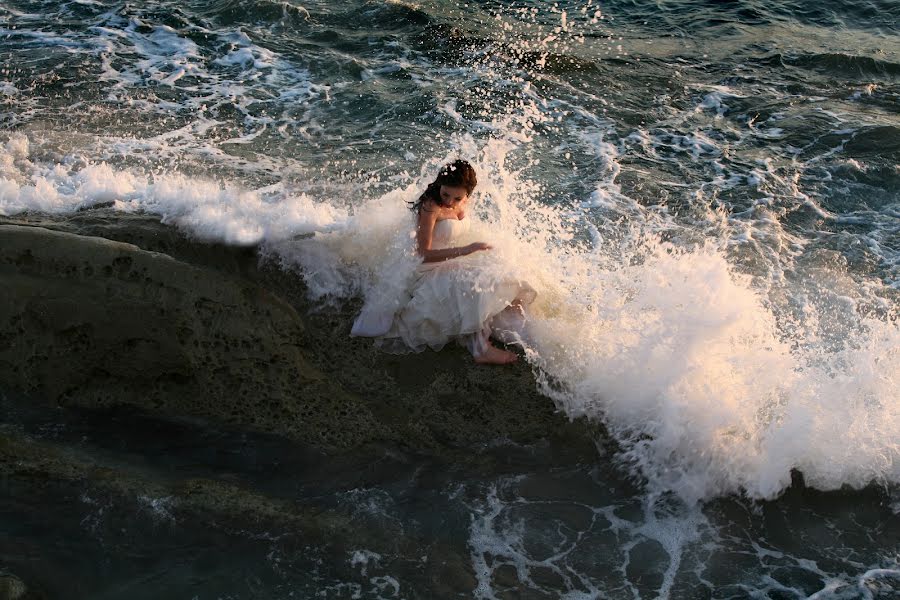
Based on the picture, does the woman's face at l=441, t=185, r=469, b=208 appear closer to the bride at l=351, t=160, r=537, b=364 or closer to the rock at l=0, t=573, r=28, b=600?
the bride at l=351, t=160, r=537, b=364

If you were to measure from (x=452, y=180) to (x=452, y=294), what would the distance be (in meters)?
0.77

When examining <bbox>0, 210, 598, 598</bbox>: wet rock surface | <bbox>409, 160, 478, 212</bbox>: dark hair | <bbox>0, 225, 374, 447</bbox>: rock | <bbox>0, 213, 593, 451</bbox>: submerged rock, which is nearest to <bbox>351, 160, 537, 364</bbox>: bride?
<bbox>409, 160, 478, 212</bbox>: dark hair

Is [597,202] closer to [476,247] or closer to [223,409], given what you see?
[476,247]

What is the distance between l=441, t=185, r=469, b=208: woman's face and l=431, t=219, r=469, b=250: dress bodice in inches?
4.5

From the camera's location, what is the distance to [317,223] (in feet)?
19.9

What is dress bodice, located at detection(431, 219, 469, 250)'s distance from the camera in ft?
18.7

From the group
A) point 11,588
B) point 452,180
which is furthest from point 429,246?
point 11,588

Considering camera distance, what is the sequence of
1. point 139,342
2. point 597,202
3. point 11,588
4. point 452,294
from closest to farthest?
point 11,588 < point 139,342 < point 452,294 < point 597,202

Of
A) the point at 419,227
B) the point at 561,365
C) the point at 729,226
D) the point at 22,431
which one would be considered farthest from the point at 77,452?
the point at 729,226

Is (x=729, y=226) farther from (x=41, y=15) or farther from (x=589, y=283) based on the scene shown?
(x=41, y=15)

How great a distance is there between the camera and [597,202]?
27.6 ft

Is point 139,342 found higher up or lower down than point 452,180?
lower down

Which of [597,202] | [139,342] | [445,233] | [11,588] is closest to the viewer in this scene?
[11,588]

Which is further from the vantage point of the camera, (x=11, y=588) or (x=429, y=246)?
(x=429, y=246)
